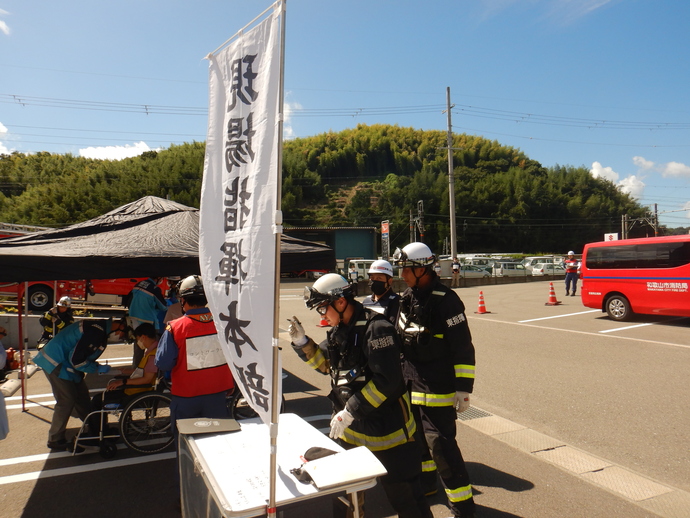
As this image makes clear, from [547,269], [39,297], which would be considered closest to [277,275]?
[39,297]

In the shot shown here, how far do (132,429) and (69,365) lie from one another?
3.24 feet

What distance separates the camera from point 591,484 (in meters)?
4.13

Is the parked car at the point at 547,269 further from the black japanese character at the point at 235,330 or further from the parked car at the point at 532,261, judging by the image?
the black japanese character at the point at 235,330

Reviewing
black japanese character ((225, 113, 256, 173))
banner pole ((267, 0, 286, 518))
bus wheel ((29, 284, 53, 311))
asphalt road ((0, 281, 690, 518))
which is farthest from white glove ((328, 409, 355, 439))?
bus wheel ((29, 284, 53, 311))

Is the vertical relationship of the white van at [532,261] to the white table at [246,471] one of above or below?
above

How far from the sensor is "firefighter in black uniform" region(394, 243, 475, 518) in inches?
134

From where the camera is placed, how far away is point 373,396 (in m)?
2.77

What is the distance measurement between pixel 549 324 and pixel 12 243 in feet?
42.5

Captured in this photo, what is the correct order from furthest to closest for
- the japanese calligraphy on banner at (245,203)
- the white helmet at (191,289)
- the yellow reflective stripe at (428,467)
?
the white helmet at (191,289), the yellow reflective stripe at (428,467), the japanese calligraphy on banner at (245,203)

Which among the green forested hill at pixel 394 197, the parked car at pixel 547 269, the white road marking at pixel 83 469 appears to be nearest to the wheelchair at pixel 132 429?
the white road marking at pixel 83 469

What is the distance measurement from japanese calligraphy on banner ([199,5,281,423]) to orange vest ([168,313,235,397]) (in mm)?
1356

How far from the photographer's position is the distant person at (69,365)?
5.00 meters

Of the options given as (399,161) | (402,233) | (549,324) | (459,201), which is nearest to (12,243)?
(549,324)

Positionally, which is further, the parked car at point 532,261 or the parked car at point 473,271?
the parked car at point 532,261
